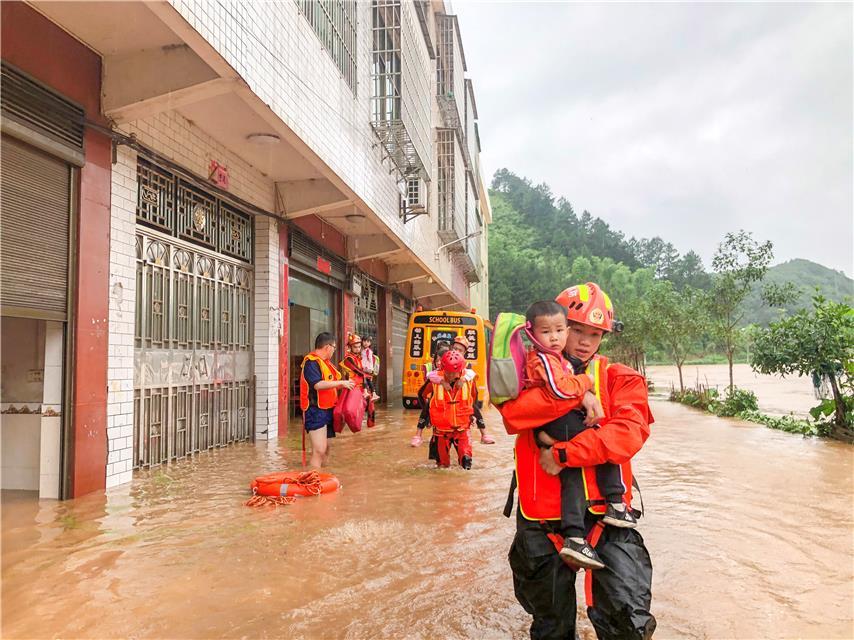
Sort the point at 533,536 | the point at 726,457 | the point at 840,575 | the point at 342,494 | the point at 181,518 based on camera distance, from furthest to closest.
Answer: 1. the point at 726,457
2. the point at 342,494
3. the point at 181,518
4. the point at 840,575
5. the point at 533,536

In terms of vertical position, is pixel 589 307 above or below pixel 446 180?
below

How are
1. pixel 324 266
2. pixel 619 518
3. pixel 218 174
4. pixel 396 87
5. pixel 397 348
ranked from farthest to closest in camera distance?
pixel 397 348, pixel 324 266, pixel 396 87, pixel 218 174, pixel 619 518

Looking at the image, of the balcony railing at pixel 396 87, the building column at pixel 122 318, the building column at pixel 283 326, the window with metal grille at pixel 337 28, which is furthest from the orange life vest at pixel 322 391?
the balcony railing at pixel 396 87

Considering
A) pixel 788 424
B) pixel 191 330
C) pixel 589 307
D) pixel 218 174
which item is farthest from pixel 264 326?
pixel 788 424

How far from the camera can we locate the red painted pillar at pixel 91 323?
589cm

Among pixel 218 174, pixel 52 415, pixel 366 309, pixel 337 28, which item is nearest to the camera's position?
pixel 52 415

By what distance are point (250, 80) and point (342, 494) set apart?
4.57 metres

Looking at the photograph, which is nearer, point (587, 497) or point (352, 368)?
point (587, 497)

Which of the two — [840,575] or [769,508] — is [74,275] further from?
[769,508]

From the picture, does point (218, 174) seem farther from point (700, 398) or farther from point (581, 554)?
point (700, 398)

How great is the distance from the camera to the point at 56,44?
5660 mm

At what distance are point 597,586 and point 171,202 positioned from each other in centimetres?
727

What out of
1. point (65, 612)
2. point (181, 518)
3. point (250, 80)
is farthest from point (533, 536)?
point (250, 80)

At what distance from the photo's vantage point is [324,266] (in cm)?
1342
